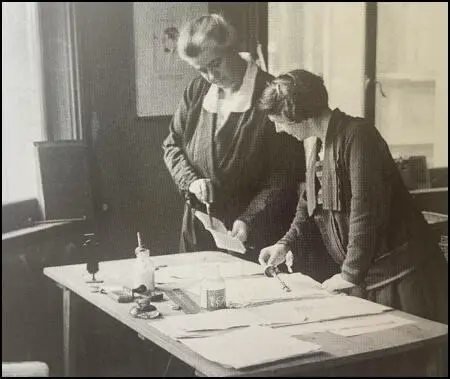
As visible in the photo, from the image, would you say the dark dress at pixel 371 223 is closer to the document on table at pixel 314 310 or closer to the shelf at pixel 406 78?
the document on table at pixel 314 310

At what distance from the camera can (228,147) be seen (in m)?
2.46

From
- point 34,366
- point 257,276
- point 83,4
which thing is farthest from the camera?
point 257,276

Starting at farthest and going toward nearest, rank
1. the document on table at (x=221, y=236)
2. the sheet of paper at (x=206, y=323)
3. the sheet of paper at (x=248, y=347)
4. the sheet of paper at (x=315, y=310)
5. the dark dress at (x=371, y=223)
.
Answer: the document on table at (x=221, y=236) → the dark dress at (x=371, y=223) → the sheet of paper at (x=315, y=310) → the sheet of paper at (x=206, y=323) → the sheet of paper at (x=248, y=347)

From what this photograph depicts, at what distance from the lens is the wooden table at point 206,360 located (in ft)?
6.22

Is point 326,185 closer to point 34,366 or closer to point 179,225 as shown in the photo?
point 179,225

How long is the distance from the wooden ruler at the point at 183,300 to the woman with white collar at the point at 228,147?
20 cm

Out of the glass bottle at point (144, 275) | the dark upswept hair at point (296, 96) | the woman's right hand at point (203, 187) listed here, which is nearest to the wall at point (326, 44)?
the dark upswept hair at point (296, 96)

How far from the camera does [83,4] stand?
7.68 ft

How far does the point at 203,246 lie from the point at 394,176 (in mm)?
696

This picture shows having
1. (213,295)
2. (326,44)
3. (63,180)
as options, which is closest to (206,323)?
(213,295)

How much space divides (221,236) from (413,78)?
863 mm

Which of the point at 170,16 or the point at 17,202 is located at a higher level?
the point at 170,16

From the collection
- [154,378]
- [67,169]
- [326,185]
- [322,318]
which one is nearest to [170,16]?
[67,169]

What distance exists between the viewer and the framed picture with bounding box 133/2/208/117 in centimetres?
238
